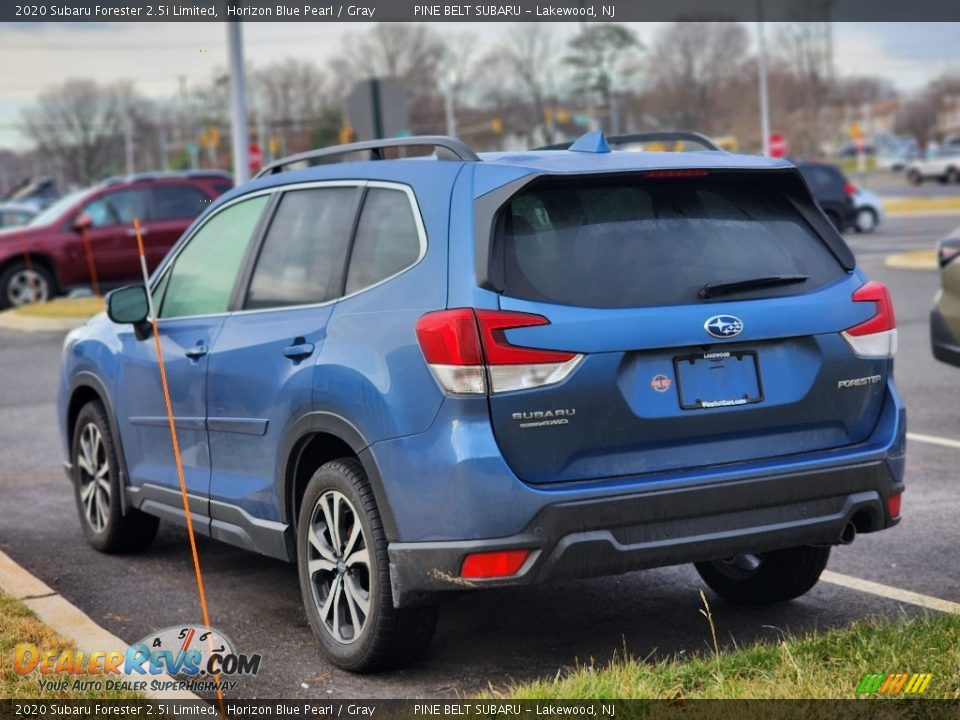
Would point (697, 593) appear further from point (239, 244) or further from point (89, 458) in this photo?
point (89, 458)

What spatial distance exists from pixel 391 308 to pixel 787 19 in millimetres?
93871

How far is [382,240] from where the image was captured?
5.23 m

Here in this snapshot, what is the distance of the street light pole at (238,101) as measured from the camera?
19.5 m

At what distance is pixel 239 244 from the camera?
626 centimetres

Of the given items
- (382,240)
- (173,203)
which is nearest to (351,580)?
(382,240)

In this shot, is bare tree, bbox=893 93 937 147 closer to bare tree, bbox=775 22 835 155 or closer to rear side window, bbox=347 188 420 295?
bare tree, bbox=775 22 835 155

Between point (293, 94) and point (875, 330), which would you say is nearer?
point (875, 330)

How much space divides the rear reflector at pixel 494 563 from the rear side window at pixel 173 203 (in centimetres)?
1832

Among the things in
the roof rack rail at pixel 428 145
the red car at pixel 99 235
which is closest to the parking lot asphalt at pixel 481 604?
the roof rack rail at pixel 428 145

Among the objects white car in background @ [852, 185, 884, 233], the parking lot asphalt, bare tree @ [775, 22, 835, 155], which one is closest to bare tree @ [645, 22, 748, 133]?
bare tree @ [775, 22, 835, 155]

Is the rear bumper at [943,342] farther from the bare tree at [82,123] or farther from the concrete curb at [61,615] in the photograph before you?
the bare tree at [82,123]

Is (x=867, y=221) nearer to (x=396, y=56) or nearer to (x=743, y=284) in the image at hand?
(x=743, y=284)

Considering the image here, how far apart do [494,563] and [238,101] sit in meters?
16.2

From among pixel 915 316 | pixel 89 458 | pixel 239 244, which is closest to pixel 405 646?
pixel 239 244
